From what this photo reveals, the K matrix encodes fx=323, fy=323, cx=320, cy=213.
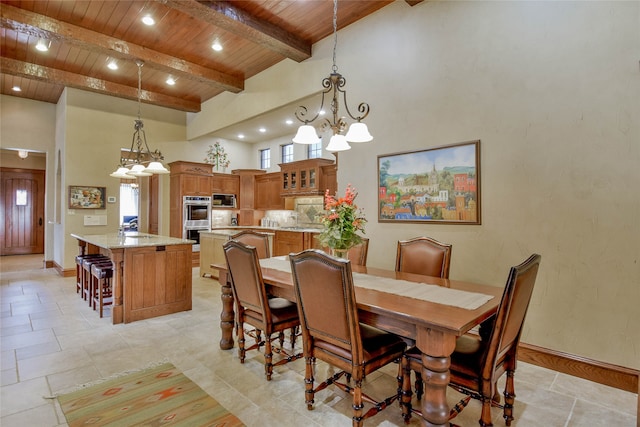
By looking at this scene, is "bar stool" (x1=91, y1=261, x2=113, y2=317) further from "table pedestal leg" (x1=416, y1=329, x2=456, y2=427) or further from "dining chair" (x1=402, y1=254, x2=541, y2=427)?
"table pedestal leg" (x1=416, y1=329, x2=456, y2=427)

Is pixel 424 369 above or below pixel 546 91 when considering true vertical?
below

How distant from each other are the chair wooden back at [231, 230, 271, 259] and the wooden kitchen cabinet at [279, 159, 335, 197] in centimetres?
318

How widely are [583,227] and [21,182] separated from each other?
39.5 feet

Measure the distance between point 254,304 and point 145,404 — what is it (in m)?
0.93

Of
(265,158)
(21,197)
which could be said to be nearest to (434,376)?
(265,158)

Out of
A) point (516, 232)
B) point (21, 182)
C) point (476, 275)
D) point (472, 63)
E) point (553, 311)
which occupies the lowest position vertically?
point (553, 311)

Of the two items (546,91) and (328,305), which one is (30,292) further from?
(546,91)

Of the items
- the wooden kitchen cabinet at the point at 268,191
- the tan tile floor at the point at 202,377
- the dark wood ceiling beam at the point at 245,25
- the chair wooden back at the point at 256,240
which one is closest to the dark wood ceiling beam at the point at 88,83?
the wooden kitchen cabinet at the point at 268,191

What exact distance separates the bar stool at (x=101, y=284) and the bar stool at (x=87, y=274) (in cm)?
18

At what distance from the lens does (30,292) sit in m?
4.96

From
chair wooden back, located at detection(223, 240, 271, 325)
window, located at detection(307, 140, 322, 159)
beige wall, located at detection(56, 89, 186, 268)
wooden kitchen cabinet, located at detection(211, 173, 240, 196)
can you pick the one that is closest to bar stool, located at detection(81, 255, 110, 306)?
beige wall, located at detection(56, 89, 186, 268)

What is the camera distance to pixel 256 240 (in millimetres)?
3516

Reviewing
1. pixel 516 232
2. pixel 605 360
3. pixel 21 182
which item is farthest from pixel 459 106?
pixel 21 182

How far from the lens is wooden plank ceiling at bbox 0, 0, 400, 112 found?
12.4ft
